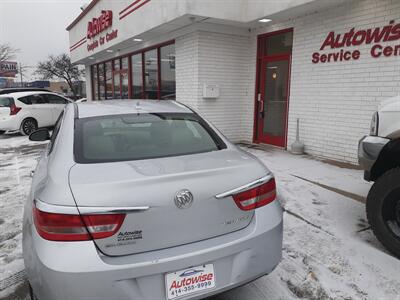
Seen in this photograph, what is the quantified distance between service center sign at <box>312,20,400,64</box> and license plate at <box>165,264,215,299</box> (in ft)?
17.7

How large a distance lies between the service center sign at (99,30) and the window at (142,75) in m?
1.05

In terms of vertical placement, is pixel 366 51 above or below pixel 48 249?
above

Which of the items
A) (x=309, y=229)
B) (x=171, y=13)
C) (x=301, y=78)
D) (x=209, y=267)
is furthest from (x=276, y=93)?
(x=209, y=267)

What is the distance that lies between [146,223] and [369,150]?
2.43 m

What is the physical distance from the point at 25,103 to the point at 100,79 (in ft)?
19.4

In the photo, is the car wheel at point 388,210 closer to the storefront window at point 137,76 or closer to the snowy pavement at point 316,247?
the snowy pavement at point 316,247

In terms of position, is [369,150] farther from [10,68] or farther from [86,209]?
[10,68]

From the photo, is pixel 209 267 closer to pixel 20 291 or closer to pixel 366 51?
pixel 20 291

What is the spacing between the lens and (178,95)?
9.18 meters

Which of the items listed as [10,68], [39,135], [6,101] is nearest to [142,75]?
[6,101]

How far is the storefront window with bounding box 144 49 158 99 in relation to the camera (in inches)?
422

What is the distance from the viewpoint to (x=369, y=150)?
3.10m

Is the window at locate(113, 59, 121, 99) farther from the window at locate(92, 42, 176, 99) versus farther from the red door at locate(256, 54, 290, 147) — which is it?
the red door at locate(256, 54, 290, 147)

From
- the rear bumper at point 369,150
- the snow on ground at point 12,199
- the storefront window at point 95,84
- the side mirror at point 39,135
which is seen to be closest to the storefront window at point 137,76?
the snow on ground at point 12,199
